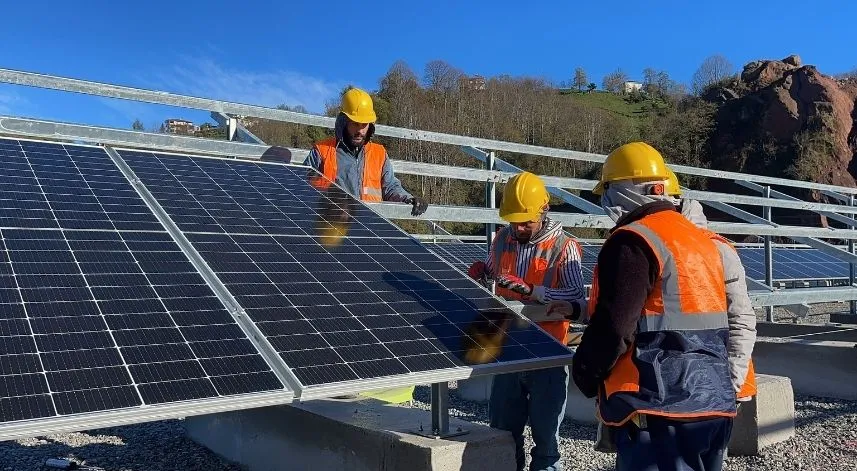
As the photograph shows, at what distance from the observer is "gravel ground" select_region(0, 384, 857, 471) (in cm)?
605

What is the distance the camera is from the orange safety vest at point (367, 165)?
5902 mm

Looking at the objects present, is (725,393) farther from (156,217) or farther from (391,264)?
(156,217)

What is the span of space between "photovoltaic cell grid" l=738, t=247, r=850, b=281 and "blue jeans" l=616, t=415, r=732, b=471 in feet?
32.0

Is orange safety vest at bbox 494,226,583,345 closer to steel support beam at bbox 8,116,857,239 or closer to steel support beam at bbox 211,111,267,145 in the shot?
steel support beam at bbox 8,116,857,239

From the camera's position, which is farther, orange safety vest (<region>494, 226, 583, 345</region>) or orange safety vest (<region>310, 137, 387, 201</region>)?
orange safety vest (<region>310, 137, 387, 201</region>)

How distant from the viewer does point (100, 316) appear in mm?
3021

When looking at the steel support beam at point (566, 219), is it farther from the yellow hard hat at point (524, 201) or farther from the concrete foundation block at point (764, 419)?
the concrete foundation block at point (764, 419)

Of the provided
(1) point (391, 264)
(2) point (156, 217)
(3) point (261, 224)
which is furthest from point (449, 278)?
(2) point (156, 217)

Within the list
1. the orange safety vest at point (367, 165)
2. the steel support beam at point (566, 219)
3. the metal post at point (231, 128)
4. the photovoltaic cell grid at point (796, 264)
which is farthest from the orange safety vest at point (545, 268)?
the photovoltaic cell grid at point (796, 264)

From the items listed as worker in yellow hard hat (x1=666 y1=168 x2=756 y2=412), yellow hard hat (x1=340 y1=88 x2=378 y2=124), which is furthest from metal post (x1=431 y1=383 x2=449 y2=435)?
yellow hard hat (x1=340 y1=88 x2=378 y2=124)

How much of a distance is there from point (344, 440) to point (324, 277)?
1392 millimetres

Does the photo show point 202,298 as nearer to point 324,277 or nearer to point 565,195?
point 324,277

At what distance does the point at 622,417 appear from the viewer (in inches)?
123

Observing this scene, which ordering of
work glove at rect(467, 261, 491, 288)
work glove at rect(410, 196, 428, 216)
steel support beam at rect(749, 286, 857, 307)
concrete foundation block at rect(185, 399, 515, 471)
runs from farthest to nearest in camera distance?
steel support beam at rect(749, 286, 857, 307), work glove at rect(410, 196, 428, 216), work glove at rect(467, 261, 491, 288), concrete foundation block at rect(185, 399, 515, 471)
